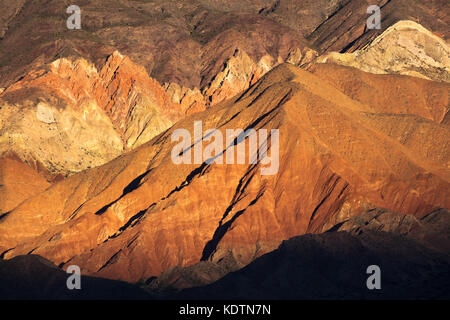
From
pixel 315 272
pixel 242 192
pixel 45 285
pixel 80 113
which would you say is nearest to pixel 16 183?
pixel 80 113

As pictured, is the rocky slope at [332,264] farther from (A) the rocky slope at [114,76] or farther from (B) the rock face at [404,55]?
(B) the rock face at [404,55]

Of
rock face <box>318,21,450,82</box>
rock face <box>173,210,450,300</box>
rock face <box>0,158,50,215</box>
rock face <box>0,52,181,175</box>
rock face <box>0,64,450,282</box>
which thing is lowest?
rock face <box>173,210,450,300</box>

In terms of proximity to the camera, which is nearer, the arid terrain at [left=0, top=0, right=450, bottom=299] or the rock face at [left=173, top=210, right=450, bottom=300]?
the rock face at [left=173, top=210, right=450, bottom=300]

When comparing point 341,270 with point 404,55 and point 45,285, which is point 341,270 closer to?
point 45,285

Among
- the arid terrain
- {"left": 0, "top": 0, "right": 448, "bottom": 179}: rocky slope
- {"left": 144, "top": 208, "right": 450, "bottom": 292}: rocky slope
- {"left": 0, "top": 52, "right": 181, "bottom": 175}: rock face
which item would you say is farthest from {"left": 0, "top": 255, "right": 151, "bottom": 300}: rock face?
{"left": 0, "top": 52, "right": 181, "bottom": 175}: rock face

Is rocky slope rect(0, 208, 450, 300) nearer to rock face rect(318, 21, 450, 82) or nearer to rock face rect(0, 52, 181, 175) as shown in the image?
rock face rect(0, 52, 181, 175)

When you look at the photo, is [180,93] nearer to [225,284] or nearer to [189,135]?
[189,135]

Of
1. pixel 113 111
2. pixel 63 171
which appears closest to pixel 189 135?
pixel 63 171
